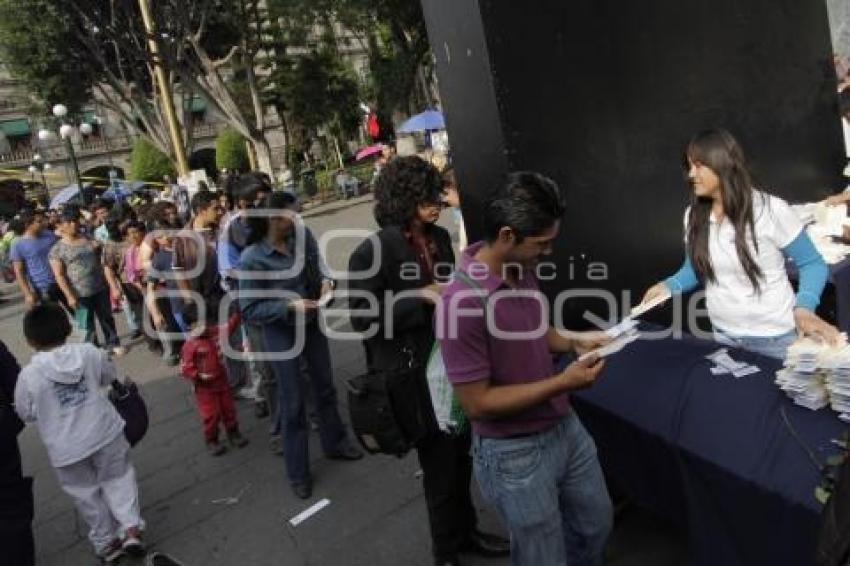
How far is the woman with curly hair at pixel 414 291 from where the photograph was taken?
287 centimetres

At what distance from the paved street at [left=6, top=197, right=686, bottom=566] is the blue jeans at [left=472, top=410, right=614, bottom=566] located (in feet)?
3.06

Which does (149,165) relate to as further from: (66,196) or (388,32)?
(388,32)

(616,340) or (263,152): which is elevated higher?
(263,152)

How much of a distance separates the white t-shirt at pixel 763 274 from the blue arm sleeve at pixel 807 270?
34 mm

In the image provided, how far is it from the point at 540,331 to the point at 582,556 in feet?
2.87

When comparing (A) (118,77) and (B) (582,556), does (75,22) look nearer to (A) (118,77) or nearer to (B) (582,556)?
(A) (118,77)

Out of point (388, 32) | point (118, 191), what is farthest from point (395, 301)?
point (388, 32)

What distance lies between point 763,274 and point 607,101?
124 centimetres

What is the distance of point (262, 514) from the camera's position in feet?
13.6

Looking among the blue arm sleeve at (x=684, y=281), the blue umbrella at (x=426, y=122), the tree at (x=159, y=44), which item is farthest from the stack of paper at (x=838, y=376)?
the blue umbrella at (x=426, y=122)

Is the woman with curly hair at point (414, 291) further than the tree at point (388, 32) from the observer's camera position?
No

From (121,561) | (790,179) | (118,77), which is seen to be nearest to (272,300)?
(121,561)

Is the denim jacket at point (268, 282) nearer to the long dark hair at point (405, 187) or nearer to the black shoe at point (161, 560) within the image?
the long dark hair at point (405, 187)

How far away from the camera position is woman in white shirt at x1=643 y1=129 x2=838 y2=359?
260 centimetres
